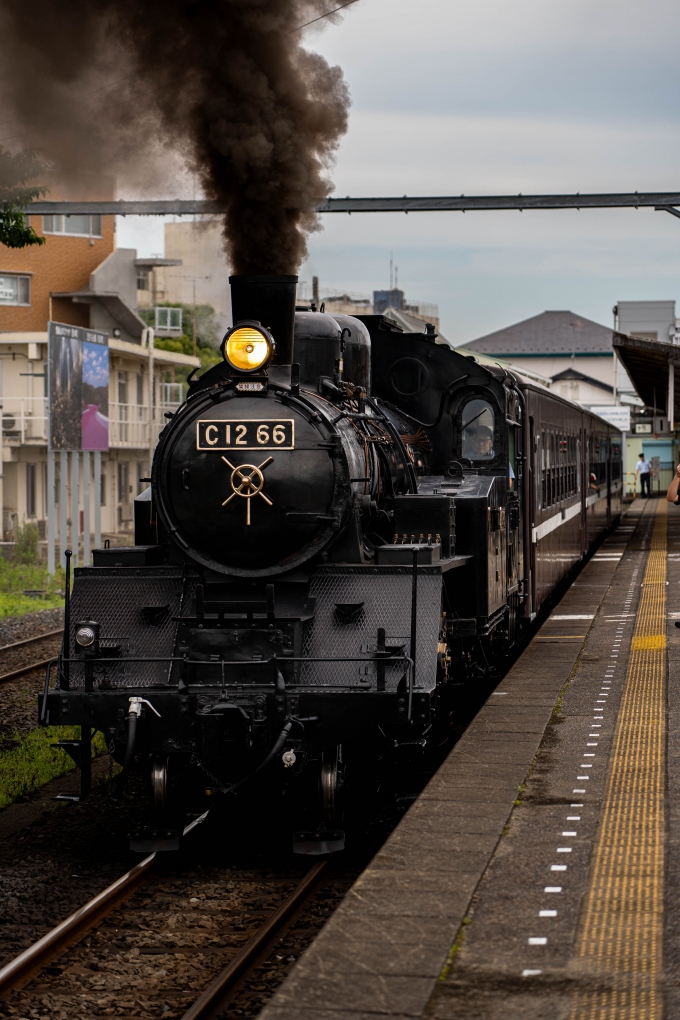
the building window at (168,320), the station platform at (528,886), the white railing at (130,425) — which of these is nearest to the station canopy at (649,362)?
the station platform at (528,886)

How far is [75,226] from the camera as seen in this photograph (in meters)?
36.6

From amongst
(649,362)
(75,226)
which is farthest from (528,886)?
(75,226)

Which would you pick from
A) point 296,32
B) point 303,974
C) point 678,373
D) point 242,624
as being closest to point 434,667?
point 242,624

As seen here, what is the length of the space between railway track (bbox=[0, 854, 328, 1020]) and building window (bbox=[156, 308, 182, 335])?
39218 mm

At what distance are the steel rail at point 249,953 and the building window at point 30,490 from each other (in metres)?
26.5

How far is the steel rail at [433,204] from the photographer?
13.7m

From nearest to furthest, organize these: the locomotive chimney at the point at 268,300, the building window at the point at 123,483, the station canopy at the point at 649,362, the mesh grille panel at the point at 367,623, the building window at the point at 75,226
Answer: the mesh grille panel at the point at 367,623 → the locomotive chimney at the point at 268,300 → the station canopy at the point at 649,362 → the building window at the point at 123,483 → the building window at the point at 75,226

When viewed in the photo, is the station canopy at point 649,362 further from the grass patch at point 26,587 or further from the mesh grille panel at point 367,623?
the mesh grille panel at point 367,623

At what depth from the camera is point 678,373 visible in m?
24.1

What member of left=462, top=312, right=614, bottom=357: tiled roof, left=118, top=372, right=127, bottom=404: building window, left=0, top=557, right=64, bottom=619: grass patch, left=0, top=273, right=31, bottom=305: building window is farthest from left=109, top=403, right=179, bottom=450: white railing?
left=462, top=312, right=614, bottom=357: tiled roof

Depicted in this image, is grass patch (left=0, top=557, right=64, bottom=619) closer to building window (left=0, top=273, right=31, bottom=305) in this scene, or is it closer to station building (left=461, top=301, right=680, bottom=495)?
building window (left=0, top=273, right=31, bottom=305)

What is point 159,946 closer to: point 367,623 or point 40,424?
point 367,623

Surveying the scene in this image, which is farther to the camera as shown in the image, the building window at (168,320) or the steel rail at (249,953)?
the building window at (168,320)

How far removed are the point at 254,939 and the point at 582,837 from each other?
169cm
